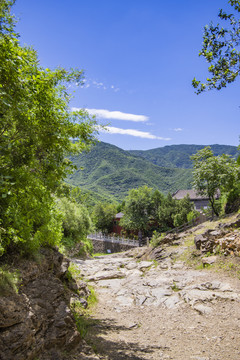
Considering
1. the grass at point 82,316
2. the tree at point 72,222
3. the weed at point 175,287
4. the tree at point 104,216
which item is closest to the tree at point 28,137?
the grass at point 82,316

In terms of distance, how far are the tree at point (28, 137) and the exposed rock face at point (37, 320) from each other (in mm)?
756

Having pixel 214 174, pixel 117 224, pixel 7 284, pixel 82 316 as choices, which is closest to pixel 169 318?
pixel 82 316

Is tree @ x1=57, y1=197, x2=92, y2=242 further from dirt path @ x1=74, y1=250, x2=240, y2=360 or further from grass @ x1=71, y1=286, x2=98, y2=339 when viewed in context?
grass @ x1=71, y1=286, x2=98, y2=339

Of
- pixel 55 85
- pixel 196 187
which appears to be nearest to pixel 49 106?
pixel 55 85

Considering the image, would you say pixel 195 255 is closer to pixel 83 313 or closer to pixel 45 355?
pixel 83 313

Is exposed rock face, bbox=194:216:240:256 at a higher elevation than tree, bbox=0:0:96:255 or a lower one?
lower

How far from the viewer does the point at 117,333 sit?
639 centimetres

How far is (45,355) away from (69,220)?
17.4 meters

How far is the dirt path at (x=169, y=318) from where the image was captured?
5.35 meters

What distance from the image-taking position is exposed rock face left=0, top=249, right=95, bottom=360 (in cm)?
352

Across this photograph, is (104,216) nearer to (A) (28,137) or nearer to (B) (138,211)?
(B) (138,211)

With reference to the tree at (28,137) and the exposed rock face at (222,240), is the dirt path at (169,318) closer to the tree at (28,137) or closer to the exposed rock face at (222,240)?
the exposed rock face at (222,240)

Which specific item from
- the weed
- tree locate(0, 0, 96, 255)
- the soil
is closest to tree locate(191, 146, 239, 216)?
the soil

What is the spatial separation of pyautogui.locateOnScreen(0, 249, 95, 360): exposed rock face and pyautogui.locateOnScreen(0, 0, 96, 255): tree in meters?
0.76
